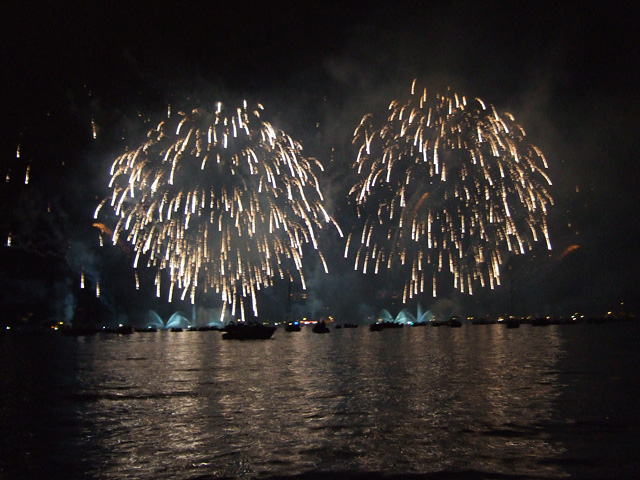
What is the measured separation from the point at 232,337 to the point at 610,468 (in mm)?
95662

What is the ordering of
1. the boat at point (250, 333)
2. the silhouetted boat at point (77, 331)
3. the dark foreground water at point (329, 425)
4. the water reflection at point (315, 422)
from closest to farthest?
the dark foreground water at point (329, 425)
the water reflection at point (315, 422)
the boat at point (250, 333)
the silhouetted boat at point (77, 331)

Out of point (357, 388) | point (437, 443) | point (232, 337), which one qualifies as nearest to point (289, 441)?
point (437, 443)

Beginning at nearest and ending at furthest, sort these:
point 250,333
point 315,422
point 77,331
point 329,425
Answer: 1. point 329,425
2. point 315,422
3. point 250,333
4. point 77,331

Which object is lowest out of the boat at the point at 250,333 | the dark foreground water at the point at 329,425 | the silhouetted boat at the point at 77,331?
the dark foreground water at the point at 329,425

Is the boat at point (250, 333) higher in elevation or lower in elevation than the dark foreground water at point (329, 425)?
higher

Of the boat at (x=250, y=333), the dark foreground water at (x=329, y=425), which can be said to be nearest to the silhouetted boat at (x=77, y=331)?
the boat at (x=250, y=333)

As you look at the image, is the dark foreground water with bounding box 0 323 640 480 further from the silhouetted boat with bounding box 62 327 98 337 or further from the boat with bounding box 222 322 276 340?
the silhouetted boat with bounding box 62 327 98 337

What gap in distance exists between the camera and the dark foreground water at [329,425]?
1537 cm

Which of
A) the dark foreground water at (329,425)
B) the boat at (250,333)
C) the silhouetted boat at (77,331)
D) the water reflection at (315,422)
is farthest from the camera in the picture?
the silhouetted boat at (77,331)

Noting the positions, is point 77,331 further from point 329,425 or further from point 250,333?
point 329,425

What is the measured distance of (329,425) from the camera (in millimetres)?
20812

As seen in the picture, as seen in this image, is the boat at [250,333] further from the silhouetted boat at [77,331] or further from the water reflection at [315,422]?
the silhouetted boat at [77,331]

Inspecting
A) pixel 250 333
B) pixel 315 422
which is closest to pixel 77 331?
pixel 250 333

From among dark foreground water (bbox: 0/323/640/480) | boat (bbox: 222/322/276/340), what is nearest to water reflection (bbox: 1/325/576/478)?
dark foreground water (bbox: 0/323/640/480)
